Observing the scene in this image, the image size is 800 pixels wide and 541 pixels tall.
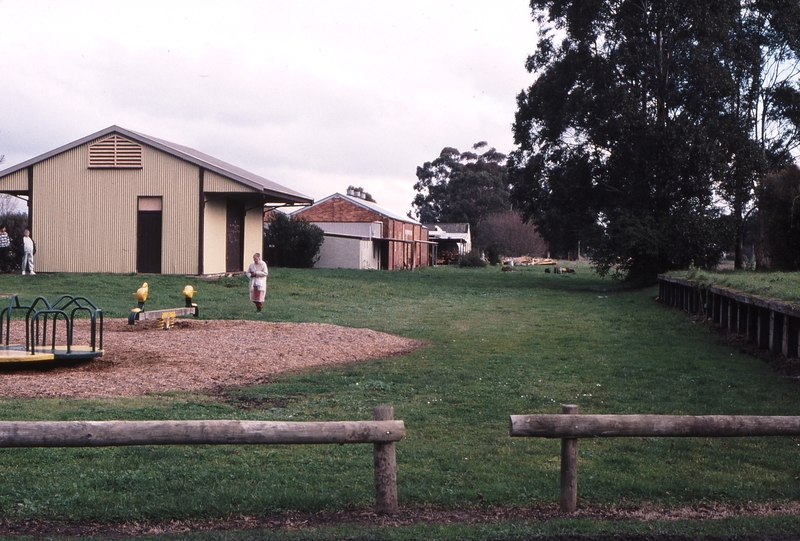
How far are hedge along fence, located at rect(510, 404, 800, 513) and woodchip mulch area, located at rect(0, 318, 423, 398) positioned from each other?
19.6 feet

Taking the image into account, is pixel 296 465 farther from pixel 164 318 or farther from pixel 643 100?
pixel 643 100

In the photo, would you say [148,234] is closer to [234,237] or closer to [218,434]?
[234,237]

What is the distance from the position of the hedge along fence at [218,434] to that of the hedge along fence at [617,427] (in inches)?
37.2

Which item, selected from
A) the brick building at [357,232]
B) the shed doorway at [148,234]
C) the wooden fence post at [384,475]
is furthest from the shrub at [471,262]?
the wooden fence post at [384,475]

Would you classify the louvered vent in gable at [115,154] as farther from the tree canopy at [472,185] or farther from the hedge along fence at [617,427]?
the tree canopy at [472,185]

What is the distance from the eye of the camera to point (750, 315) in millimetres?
16188

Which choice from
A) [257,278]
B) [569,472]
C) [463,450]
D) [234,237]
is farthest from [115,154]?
[569,472]

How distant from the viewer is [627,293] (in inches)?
1390

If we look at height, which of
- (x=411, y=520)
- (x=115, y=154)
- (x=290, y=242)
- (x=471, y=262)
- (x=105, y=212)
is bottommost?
(x=411, y=520)

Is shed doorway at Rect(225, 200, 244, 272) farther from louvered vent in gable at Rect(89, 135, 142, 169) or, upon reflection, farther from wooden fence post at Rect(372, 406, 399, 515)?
wooden fence post at Rect(372, 406, 399, 515)

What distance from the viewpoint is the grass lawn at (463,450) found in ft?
19.8

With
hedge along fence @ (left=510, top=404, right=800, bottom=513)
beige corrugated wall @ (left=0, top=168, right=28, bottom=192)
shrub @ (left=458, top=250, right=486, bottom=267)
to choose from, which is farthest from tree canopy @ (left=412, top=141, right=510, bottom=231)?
hedge along fence @ (left=510, top=404, right=800, bottom=513)

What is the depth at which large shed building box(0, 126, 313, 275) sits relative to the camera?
31000 millimetres

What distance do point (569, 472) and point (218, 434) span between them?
251 centimetres
